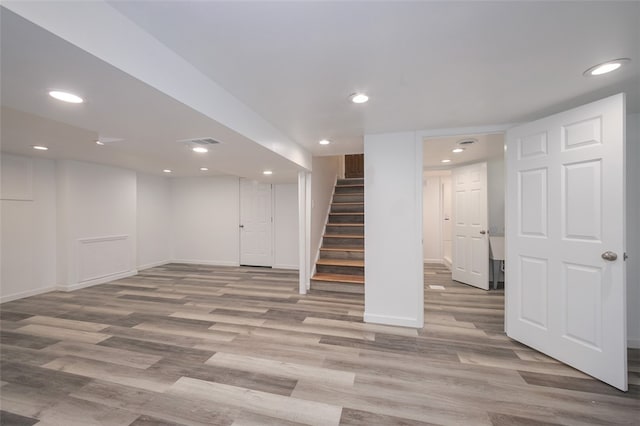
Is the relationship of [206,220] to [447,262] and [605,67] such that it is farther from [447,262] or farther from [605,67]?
[605,67]

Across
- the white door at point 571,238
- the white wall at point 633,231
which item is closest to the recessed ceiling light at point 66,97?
the white door at point 571,238

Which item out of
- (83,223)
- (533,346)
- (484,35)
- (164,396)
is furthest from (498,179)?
(83,223)

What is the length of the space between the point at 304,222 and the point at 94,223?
402 cm

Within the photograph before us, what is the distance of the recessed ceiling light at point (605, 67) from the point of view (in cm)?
158

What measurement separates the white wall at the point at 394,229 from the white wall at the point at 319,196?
5.18ft

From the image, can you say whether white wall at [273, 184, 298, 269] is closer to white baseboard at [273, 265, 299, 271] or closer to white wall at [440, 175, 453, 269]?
white baseboard at [273, 265, 299, 271]

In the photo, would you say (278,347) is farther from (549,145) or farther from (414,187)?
(549,145)

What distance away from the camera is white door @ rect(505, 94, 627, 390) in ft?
6.21

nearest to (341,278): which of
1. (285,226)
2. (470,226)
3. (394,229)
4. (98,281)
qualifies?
(394,229)

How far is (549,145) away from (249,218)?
562 centimetres

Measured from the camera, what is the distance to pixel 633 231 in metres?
2.44

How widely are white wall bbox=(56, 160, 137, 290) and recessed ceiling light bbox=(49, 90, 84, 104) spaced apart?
4.08 meters

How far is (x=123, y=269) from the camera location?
5371 millimetres

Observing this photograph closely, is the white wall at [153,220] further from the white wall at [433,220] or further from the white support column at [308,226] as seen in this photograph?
the white wall at [433,220]
